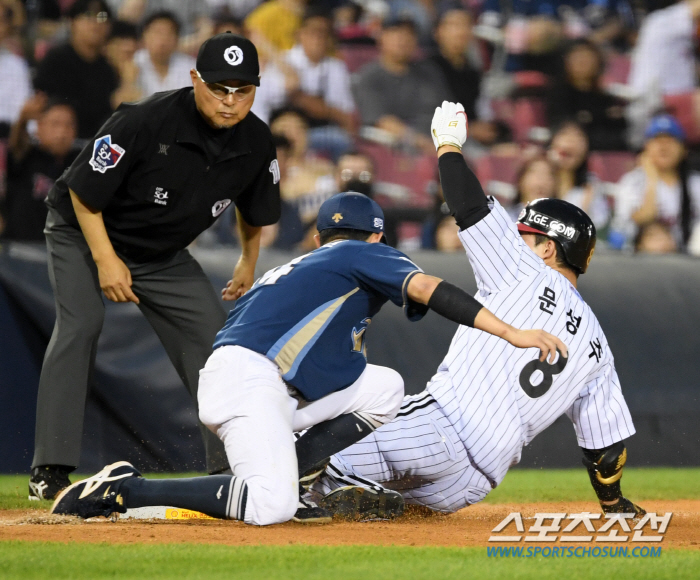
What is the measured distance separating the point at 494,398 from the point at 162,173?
1682 mm

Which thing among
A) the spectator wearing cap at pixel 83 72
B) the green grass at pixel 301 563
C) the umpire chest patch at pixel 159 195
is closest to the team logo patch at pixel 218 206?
the umpire chest patch at pixel 159 195

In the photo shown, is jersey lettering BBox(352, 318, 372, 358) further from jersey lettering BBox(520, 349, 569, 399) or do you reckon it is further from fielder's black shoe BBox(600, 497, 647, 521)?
fielder's black shoe BBox(600, 497, 647, 521)

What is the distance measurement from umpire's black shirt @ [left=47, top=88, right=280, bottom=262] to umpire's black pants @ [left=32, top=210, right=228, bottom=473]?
11cm

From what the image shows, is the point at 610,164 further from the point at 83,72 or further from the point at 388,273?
the point at 388,273

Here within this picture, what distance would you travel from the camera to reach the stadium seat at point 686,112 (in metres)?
9.93

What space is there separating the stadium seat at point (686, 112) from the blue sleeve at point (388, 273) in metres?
7.48

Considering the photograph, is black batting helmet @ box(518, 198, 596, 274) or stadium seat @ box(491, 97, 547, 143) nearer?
black batting helmet @ box(518, 198, 596, 274)

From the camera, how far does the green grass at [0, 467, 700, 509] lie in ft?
15.7

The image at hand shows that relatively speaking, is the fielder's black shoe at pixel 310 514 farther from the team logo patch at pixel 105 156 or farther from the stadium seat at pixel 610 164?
the stadium seat at pixel 610 164

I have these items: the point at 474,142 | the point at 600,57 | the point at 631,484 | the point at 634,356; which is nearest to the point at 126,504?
the point at 631,484

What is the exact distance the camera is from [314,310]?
3.38 metres

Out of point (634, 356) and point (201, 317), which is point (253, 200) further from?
point (634, 356)

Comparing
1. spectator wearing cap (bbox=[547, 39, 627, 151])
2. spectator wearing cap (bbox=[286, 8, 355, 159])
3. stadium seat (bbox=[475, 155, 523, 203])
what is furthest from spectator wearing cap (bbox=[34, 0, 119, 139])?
spectator wearing cap (bbox=[547, 39, 627, 151])

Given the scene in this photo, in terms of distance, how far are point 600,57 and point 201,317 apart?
687 cm
